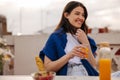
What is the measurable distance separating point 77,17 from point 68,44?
0.17 metres

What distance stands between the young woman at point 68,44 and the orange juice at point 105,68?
14.4 inches

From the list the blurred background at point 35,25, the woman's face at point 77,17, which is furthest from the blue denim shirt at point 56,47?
the blurred background at point 35,25

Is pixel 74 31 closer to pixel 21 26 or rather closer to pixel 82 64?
pixel 82 64

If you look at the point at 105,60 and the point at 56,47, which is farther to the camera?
the point at 56,47

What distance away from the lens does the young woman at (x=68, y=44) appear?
54.9 inches

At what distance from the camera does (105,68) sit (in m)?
0.95

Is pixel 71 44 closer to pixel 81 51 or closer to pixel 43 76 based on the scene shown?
pixel 81 51

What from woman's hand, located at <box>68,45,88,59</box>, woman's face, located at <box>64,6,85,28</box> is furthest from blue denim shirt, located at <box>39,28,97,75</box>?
woman's hand, located at <box>68,45,88,59</box>

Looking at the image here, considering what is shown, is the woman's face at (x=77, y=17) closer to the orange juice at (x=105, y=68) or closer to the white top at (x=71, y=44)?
the white top at (x=71, y=44)

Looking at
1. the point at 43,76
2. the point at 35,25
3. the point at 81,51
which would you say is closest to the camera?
the point at 43,76

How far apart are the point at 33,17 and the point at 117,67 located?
1299mm

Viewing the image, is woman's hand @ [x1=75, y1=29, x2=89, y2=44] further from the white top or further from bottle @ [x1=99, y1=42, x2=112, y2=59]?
bottle @ [x1=99, y1=42, x2=112, y2=59]

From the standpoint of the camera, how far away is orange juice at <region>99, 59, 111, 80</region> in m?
0.94

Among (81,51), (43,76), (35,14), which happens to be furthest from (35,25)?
(43,76)
